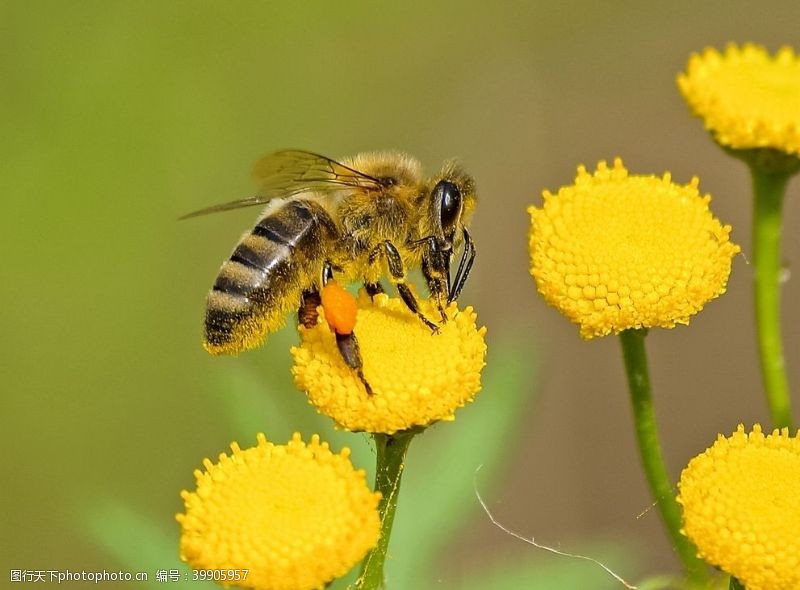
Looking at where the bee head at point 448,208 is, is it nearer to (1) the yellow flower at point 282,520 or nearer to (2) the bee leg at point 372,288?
(2) the bee leg at point 372,288

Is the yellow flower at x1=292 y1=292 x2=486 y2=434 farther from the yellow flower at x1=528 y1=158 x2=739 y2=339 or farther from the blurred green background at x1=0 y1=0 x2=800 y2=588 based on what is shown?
the blurred green background at x1=0 y1=0 x2=800 y2=588

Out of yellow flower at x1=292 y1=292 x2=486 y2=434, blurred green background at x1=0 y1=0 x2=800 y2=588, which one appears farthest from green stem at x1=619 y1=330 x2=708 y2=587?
blurred green background at x1=0 y1=0 x2=800 y2=588

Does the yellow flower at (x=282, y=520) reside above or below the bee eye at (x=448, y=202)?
below

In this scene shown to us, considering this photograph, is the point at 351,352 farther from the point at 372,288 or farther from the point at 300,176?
the point at 300,176

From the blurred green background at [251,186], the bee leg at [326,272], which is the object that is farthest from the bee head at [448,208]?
the blurred green background at [251,186]

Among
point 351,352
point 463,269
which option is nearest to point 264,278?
point 351,352

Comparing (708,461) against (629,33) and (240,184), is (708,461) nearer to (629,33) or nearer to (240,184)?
(240,184)
